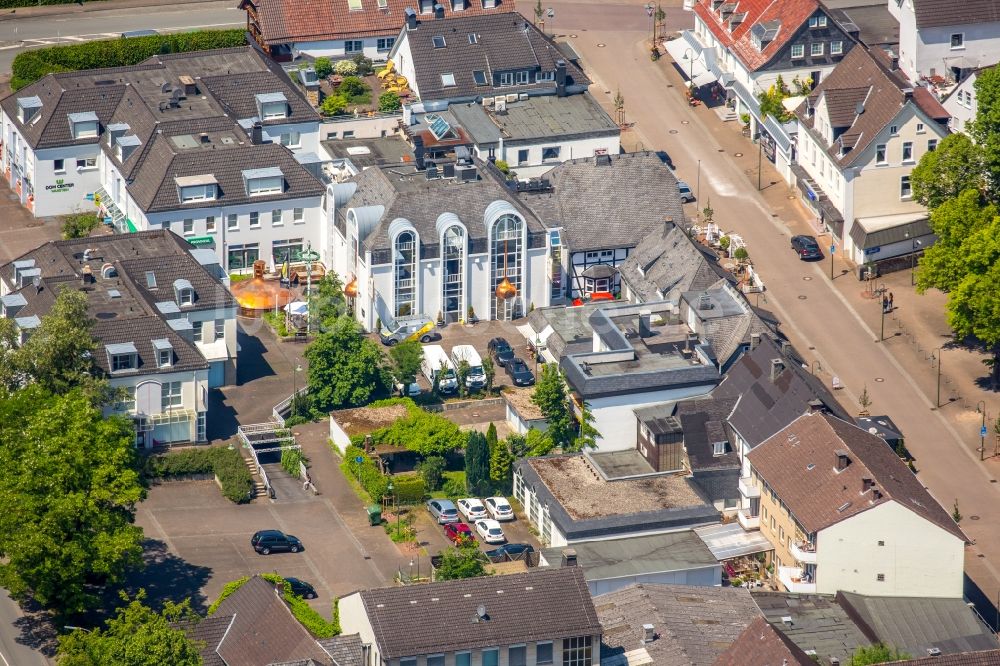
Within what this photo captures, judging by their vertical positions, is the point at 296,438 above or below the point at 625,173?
below

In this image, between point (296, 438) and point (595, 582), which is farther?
point (296, 438)

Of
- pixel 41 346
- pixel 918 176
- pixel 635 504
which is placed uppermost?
pixel 918 176

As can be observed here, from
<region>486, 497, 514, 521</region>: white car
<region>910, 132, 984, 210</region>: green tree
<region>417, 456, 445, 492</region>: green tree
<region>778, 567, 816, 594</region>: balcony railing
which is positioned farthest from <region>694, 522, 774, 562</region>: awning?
<region>910, 132, 984, 210</region>: green tree

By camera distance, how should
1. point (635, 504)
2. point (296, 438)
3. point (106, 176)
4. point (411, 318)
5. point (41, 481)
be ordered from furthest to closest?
point (106, 176)
point (411, 318)
point (296, 438)
point (635, 504)
point (41, 481)

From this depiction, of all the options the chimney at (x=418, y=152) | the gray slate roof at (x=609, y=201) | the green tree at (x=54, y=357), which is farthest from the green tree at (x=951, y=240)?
the green tree at (x=54, y=357)

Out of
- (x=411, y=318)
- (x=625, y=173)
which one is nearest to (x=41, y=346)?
(x=411, y=318)

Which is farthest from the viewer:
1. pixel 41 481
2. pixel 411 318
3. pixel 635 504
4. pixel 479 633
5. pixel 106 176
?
pixel 106 176

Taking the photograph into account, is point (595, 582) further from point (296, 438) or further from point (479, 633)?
point (296, 438)

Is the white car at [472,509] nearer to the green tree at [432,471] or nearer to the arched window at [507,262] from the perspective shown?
the green tree at [432,471]
